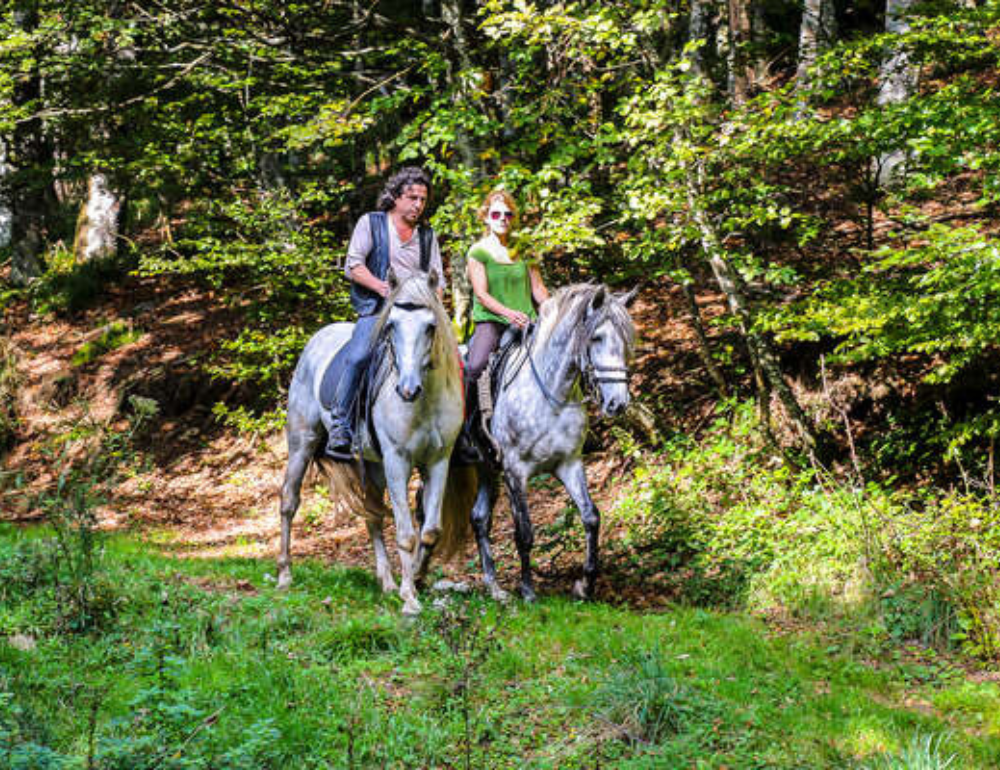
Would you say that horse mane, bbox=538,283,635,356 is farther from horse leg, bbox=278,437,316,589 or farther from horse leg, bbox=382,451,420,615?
horse leg, bbox=278,437,316,589

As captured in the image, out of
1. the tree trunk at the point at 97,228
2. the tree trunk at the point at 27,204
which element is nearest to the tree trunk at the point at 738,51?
the tree trunk at the point at 27,204

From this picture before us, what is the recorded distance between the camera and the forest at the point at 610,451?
4613 mm

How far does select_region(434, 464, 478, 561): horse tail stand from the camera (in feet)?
25.5

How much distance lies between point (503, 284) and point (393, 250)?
3.75 feet

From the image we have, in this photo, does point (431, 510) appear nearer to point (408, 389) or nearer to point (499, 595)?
point (499, 595)

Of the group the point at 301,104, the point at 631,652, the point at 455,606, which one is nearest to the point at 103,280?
the point at 301,104

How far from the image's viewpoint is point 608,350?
6770 mm

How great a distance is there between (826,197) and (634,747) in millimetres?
8933

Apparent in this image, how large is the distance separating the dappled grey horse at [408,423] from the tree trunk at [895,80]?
4.33 meters

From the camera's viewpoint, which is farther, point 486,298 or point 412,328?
point 486,298

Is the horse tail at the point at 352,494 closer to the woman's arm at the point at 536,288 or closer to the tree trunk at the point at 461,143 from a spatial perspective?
the woman's arm at the point at 536,288

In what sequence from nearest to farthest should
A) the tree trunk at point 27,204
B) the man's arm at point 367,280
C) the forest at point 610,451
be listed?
the forest at point 610,451, the man's arm at point 367,280, the tree trunk at point 27,204

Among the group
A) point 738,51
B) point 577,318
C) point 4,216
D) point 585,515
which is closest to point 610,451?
point 585,515

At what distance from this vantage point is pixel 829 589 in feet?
22.5
